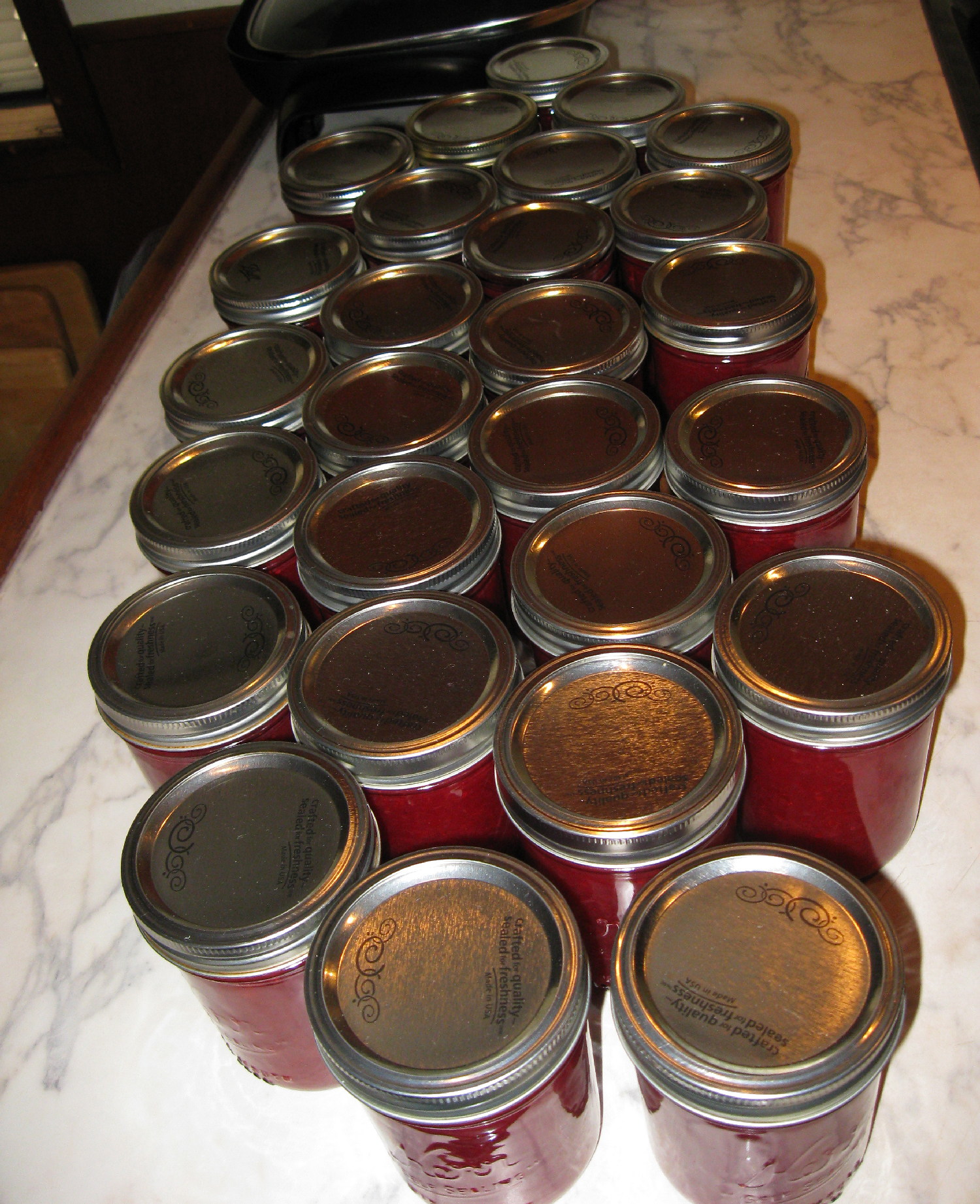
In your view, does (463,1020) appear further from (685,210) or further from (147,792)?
(685,210)

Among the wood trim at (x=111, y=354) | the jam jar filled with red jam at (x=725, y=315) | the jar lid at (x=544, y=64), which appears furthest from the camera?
the jar lid at (x=544, y=64)

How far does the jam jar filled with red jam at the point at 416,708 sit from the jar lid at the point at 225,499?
16 centimetres

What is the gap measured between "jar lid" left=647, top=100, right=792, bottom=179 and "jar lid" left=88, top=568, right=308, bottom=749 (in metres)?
0.84

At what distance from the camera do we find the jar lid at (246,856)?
70cm

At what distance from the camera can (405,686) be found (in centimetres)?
82

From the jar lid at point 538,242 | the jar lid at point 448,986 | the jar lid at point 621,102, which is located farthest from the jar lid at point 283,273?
the jar lid at point 448,986

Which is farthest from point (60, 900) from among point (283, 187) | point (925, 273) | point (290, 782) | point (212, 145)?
point (212, 145)

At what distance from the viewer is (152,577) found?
51.7 inches

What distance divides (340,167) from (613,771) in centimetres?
114

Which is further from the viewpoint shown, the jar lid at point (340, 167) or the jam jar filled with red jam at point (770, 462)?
the jar lid at point (340, 167)

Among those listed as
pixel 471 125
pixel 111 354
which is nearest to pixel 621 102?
pixel 471 125

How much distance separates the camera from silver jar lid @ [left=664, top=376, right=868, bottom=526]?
0.89m

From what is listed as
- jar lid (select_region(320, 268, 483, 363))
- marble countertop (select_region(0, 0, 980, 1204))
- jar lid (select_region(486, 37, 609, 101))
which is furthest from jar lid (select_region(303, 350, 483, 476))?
jar lid (select_region(486, 37, 609, 101))

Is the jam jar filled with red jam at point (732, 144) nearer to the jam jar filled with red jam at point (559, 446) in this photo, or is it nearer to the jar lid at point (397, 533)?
the jam jar filled with red jam at point (559, 446)
